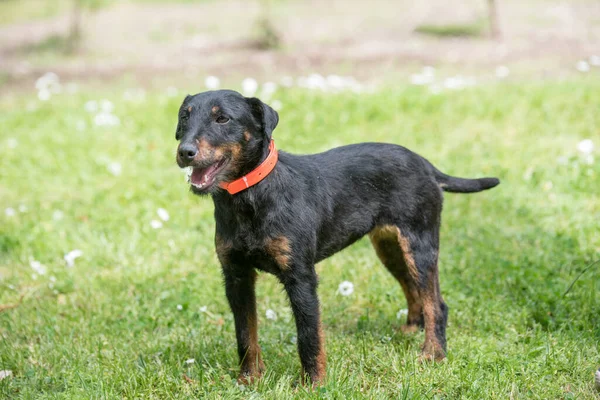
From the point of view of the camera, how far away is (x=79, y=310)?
17.5 feet

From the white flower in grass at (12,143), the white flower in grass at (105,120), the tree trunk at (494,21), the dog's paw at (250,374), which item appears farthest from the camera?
the tree trunk at (494,21)

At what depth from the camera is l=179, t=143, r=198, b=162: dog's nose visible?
358 centimetres

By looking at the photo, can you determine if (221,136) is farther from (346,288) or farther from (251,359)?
(346,288)

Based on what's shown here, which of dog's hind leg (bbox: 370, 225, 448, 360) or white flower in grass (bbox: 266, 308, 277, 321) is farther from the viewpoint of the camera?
white flower in grass (bbox: 266, 308, 277, 321)

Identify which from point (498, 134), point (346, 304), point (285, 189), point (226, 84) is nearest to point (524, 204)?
point (498, 134)

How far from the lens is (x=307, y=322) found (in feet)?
13.0

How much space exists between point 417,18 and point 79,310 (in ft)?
34.2

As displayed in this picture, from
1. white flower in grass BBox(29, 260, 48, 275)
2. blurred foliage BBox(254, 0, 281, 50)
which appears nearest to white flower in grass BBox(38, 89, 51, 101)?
blurred foliage BBox(254, 0, 281, 50)

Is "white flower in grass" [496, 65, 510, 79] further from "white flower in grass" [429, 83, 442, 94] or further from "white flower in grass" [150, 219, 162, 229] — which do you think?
"white flower in grass" [150, 219, 162, 229]

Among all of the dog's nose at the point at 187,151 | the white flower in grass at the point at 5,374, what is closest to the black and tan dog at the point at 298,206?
the dog's nose at the point at 187,151

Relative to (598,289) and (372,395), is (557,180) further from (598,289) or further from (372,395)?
(372,395)

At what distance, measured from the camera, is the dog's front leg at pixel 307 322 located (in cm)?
392

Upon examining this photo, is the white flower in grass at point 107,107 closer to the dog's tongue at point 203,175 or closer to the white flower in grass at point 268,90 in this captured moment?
the white flower in grass at point 268,90

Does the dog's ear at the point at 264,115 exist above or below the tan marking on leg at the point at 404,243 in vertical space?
above
